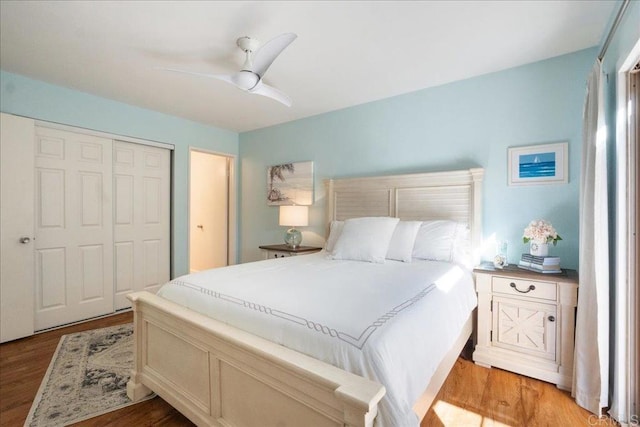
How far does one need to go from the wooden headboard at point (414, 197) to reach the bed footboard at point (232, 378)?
2.17m

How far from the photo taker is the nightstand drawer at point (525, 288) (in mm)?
2072

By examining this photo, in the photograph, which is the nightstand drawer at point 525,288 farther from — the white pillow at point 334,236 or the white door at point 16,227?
the white door at point 16,227

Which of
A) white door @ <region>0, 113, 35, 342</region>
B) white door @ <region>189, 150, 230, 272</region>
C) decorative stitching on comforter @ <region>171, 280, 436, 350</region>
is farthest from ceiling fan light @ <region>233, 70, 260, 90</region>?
white door @ <region>189, 150, 230, 272</region>

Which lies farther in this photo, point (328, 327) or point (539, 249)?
point (539, 249)

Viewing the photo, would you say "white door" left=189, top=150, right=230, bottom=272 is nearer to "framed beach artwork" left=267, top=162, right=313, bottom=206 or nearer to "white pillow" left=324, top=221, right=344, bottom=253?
"framed beach artwork" left=267, top=162, right=313, bottom=206

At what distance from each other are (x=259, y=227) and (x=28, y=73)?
299 centimetres

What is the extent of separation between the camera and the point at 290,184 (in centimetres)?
418

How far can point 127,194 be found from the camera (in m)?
3.66

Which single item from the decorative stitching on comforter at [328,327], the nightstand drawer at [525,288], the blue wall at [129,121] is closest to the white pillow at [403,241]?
the nightstand drawer at [525,288]

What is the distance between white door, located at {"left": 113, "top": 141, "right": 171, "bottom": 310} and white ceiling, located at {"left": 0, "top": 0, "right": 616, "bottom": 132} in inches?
35.2

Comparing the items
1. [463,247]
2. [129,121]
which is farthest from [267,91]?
[129,121]

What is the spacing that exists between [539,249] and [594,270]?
515 millimetres

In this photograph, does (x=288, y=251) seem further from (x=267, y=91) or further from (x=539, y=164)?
(x=539, y=164)

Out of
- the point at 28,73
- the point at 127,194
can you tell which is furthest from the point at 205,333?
the point at 28,73
